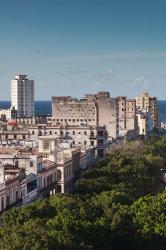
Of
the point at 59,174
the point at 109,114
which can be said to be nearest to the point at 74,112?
the point at 109,114

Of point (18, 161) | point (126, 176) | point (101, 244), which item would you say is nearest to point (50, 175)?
point (18, 161)

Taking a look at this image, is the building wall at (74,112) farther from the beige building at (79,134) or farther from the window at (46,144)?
the window at (46,144)

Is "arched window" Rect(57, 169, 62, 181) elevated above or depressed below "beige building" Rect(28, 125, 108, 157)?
below

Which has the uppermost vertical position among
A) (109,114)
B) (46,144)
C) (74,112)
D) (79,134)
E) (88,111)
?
(88,111)

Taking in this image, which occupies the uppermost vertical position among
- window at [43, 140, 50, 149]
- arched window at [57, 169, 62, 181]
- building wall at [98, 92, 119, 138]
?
building wall at [98, 92, 119, 138]

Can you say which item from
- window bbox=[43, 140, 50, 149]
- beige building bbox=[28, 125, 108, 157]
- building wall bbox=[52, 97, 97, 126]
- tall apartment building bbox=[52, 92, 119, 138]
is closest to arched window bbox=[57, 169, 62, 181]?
window bbox=[43, 140, 50, 149]

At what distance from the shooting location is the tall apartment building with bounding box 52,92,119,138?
185750 mm

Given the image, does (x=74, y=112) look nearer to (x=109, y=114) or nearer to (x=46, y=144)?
(x=109, y=114)

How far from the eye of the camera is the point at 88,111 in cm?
19012

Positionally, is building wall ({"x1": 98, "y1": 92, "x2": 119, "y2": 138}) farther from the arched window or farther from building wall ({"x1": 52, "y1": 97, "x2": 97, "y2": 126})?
the arched window

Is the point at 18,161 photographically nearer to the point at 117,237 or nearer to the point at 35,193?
the point at 35,193

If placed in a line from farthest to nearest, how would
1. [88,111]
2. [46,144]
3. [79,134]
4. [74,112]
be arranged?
[74,112] → [88,111] → [79,134] → [46,144]

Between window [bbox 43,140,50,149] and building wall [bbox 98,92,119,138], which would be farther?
building wall [bbox 98,92,119,138]

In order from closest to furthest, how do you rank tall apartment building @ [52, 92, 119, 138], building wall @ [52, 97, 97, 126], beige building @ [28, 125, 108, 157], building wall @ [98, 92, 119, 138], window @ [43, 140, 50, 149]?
window @ [43, 140, 50, 149], beige building @ [28, 125, 108, 157], building wall @ [98, 92, 119, 138], tall apartment building @ [52, 92, 119, 138], building wall @ [52, 97, 97, 126]
